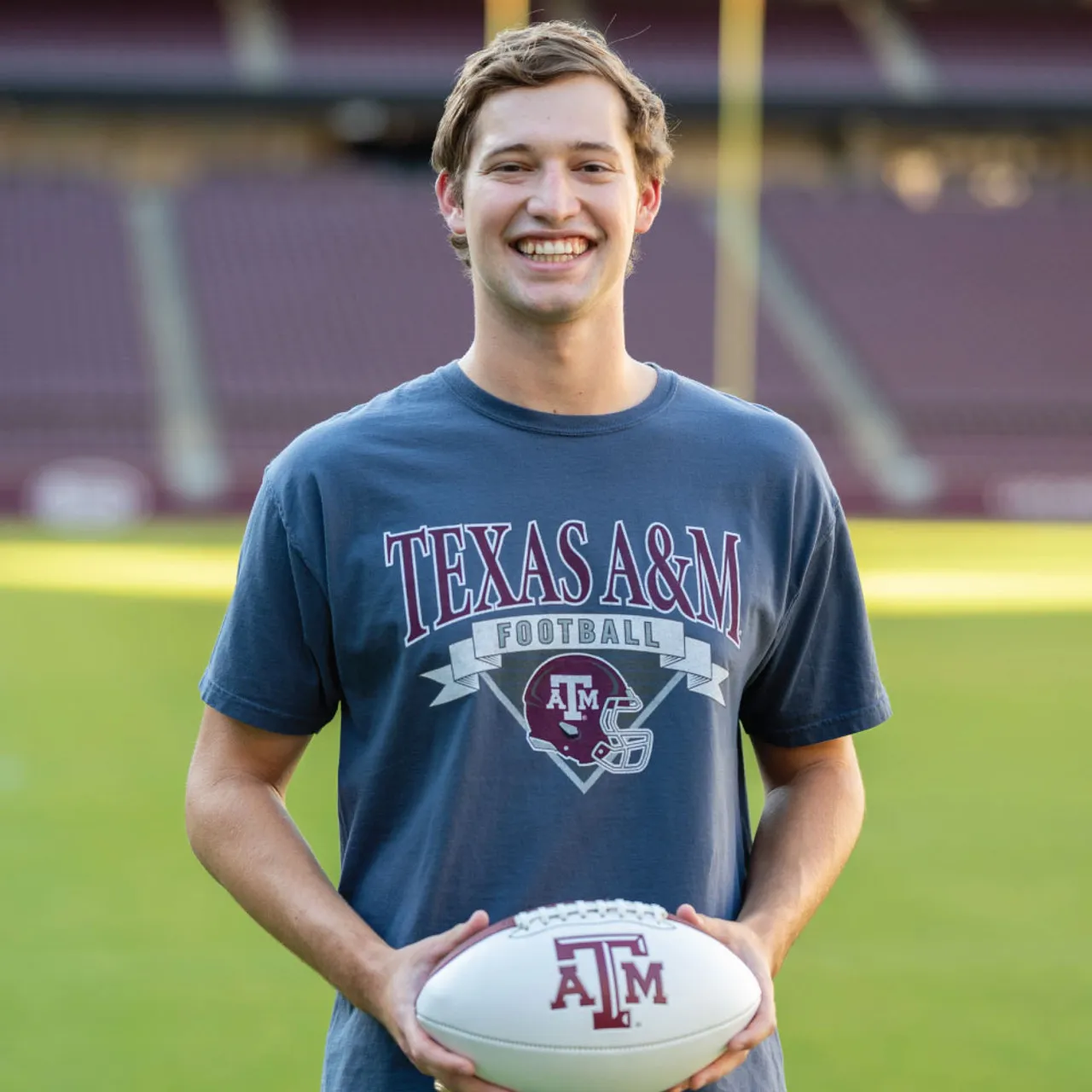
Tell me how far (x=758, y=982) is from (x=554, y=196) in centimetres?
80

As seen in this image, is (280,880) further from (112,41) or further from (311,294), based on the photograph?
(112,41)

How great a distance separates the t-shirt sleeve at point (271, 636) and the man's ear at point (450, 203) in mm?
357

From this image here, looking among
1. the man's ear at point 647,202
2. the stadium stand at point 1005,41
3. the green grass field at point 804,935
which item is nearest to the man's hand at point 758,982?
the man's ear at point 647,202

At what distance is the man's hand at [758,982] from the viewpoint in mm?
1639

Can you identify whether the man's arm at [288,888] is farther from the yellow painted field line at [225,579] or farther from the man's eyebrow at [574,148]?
the yellow painted field line at [225,579]

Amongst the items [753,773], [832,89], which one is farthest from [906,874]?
[832,89]

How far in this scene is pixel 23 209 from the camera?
23.7m

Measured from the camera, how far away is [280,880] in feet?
5.80

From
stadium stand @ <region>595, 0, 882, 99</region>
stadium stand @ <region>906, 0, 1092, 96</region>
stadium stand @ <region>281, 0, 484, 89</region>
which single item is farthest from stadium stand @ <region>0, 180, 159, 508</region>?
stadium stand @ <region>906, 0, 1092, 96</region>

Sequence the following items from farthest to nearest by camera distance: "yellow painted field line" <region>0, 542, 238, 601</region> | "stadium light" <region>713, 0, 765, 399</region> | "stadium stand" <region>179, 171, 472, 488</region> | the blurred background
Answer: "stadium light" <region>713, 0, 765, 399</region> < "stadium stand" <region>179, 171, 472, 488</region> < "yellow painted field line" <region>0, 542, 238, 601</region> < the blurred background

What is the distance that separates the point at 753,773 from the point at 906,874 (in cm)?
116

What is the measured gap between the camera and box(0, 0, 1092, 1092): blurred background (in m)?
4.27

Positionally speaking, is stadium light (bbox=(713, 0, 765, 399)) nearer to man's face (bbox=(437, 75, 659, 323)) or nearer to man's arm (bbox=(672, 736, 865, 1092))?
man's arm (bbox=(672, 736, 865, 1092))

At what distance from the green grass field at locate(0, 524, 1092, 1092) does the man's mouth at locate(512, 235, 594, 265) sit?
2.33m
